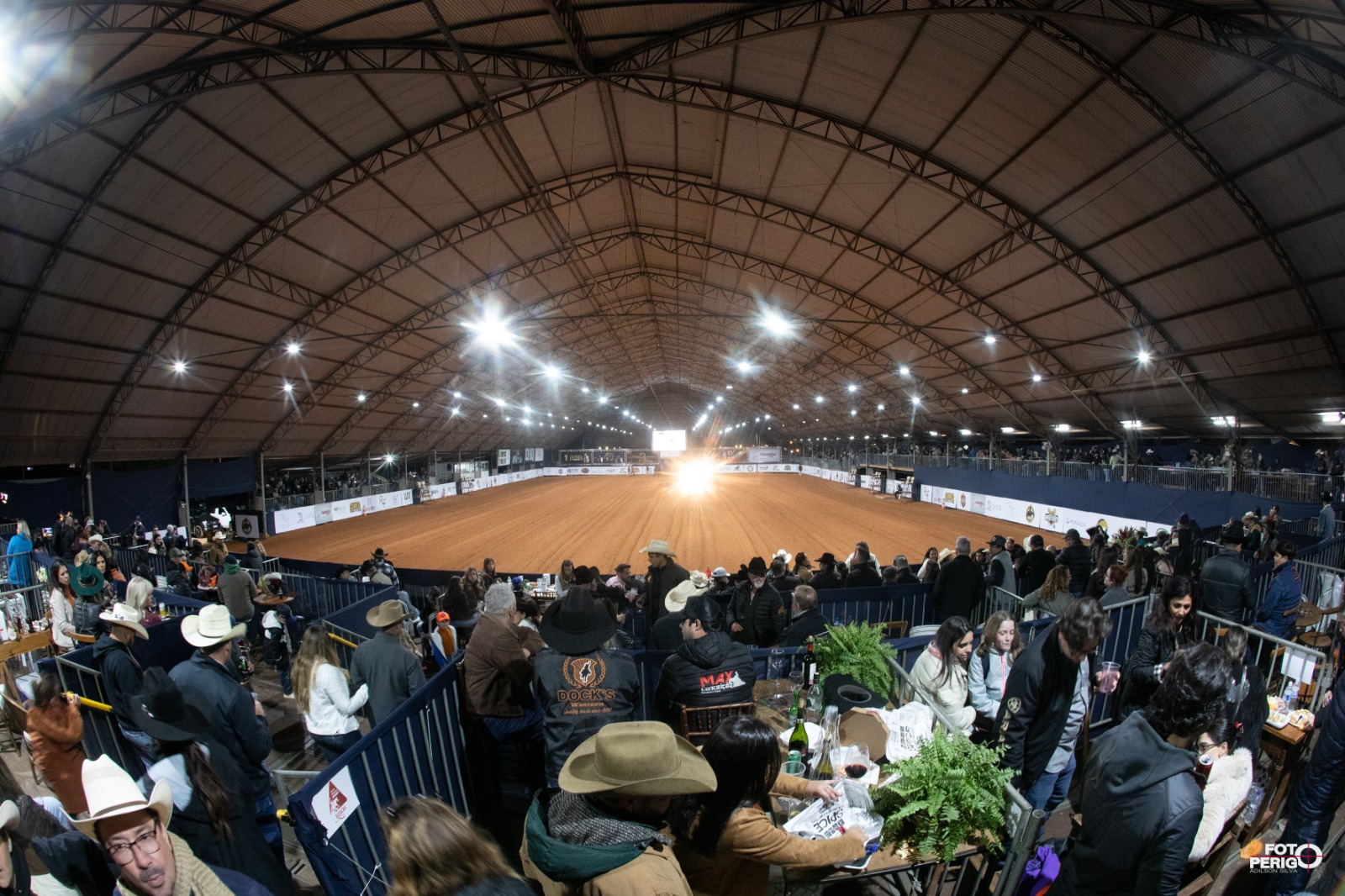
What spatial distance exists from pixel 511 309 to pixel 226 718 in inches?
928

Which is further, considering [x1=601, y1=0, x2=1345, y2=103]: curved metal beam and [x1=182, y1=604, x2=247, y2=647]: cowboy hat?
[x1=601, y1=0, x2=1345, y2=103]: curved metal beam

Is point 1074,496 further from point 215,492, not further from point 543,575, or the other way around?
point 215,492

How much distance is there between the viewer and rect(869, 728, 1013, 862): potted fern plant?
7.07 feet

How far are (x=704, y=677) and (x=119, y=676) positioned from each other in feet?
12.0

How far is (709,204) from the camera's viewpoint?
16094mm

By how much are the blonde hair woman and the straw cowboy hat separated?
348cm

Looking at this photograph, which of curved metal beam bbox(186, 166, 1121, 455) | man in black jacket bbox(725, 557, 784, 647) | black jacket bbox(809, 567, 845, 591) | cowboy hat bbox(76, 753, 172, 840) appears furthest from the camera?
curved metal beam bbox(186, 166, 1121, 455)

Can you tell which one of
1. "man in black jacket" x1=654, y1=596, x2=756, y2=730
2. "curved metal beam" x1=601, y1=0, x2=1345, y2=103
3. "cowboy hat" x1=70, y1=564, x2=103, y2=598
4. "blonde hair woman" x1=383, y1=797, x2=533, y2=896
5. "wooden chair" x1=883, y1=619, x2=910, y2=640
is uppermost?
"curved metal beam" x1=601, y1=0, x2=1345, y2=103

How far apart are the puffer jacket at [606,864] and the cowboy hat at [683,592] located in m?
3.28

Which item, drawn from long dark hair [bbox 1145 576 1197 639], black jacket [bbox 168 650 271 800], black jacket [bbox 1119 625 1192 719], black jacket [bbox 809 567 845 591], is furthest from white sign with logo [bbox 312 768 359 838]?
black jacket [bbox 809 567 845 591]

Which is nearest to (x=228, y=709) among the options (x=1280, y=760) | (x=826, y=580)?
(x=1280, y=760)

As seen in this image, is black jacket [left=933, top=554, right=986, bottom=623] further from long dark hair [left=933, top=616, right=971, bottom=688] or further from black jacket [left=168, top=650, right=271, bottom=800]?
black jacket [left=168, top=650, right=271, bottom=800]

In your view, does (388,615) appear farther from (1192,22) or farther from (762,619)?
(1192,22)

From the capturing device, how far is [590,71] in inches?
403
